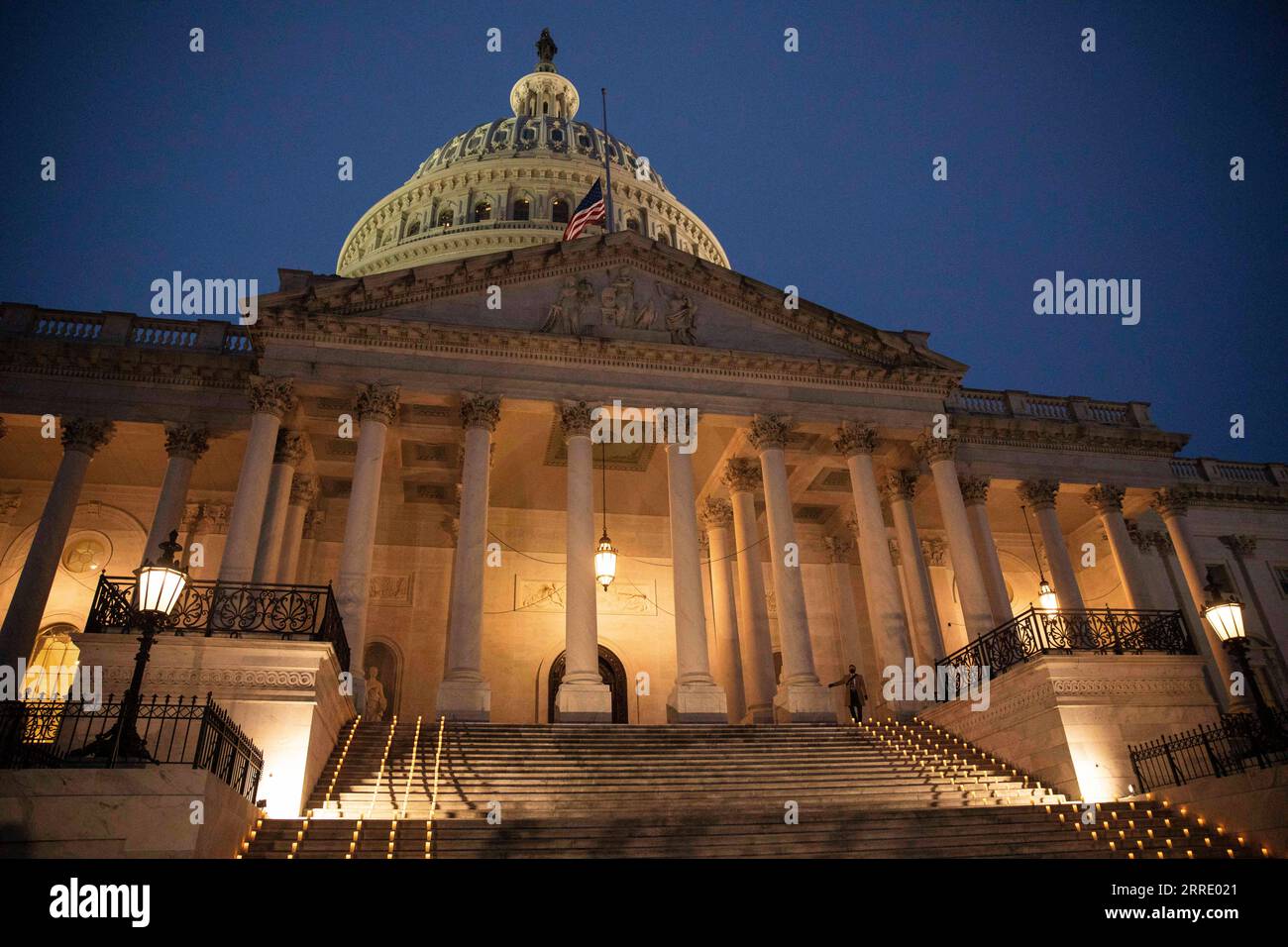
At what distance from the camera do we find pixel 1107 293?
14350 cm

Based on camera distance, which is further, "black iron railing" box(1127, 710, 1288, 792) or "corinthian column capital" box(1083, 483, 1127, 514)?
"corinthian column capital" box(1083, 483, 1127, 514)

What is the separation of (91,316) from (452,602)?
15.2 metres

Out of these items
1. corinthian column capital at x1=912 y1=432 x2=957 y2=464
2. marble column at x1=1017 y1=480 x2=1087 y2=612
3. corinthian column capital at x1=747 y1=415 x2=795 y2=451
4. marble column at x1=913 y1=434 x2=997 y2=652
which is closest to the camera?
marble column at x1=913 y1=434 x2=997 y2=652

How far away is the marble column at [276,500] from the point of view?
2347 cm

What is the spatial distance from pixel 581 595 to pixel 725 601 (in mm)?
7502

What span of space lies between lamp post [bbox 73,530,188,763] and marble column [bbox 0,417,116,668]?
1208cm

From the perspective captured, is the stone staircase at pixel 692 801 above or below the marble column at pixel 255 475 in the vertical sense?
below

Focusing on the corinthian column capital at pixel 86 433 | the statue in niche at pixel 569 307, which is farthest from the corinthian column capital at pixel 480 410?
the corinthian column capital at pixel 86 433

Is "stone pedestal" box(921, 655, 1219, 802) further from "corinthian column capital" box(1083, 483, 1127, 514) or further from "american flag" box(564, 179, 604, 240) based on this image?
"american flag" box(564, 179, 604, 240)

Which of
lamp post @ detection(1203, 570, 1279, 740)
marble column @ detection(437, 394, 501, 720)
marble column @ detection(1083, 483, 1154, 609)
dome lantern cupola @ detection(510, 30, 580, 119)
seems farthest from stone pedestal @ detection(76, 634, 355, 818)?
dome lantern cupola @ detection(510, 30, 580, 119)

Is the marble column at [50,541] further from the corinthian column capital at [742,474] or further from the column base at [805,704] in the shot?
the column base at [805,704]

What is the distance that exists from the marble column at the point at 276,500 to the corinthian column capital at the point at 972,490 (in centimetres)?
2088

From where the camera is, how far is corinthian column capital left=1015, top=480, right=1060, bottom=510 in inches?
1163
